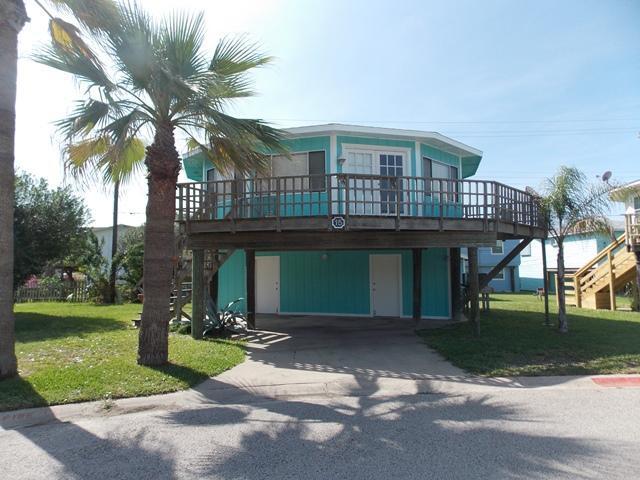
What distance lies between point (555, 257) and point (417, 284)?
25020 millimetres

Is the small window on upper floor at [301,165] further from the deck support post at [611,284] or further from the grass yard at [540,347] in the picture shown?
the deck support post at [611,284]

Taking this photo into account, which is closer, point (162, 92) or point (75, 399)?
point (75, 399)

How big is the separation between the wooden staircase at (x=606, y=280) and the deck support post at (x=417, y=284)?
7.47 metres

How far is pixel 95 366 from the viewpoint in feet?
24.4

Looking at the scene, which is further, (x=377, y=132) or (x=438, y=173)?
(x=438, y=173)

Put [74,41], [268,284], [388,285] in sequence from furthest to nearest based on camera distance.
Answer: [268,284]
[388,285]
[74,41]

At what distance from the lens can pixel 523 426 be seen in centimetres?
479

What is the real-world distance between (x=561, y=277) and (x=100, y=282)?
66.8 ft

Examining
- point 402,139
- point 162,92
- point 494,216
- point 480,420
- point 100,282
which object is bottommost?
point 480,420

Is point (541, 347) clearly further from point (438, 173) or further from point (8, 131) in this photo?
point (8, 131)

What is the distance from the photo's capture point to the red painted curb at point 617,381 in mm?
6398

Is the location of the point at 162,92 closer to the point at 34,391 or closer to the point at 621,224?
the point at 34,391

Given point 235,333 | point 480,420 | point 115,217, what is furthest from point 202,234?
point 115,217

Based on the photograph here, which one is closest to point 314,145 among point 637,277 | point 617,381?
point 617,381
